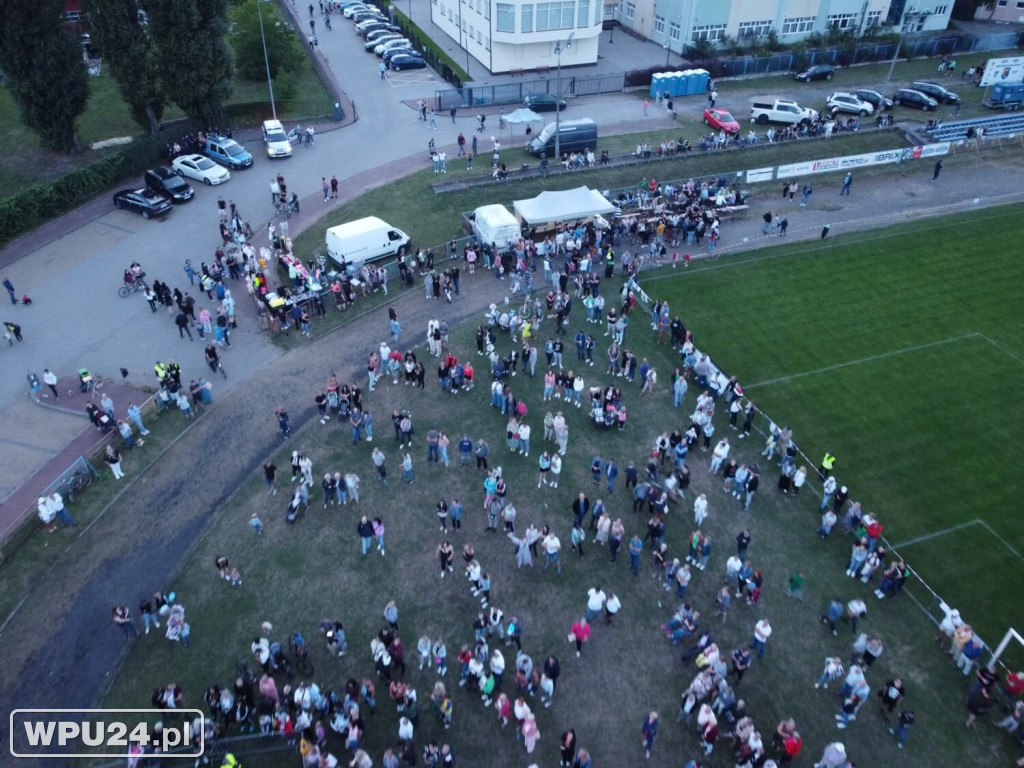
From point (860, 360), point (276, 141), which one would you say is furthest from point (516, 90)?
point (860, 360)

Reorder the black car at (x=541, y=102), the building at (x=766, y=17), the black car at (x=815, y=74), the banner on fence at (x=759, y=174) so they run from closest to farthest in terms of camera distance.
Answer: the banner on fence at (x=759, y=174)
the black car at (x=541, y=102)
the black car at (x=815, y=74)
the building at (x=766, y=17)

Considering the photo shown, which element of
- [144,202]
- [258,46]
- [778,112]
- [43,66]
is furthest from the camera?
[258,46]

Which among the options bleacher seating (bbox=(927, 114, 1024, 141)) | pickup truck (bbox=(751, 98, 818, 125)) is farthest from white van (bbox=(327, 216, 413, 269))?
bleacher seating (bbox=(927, 114, 1024, 141))

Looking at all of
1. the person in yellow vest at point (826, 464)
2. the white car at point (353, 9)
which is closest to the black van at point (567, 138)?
the person in yellow vest at point (826, 464)

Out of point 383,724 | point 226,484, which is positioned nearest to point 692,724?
point 383,724

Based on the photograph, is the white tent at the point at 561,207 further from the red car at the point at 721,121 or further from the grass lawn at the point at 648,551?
the red car at the point at 721,121

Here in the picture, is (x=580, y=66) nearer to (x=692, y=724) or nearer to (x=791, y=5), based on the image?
(x=791, y=5)

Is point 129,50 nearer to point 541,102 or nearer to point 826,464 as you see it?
point 541,102
